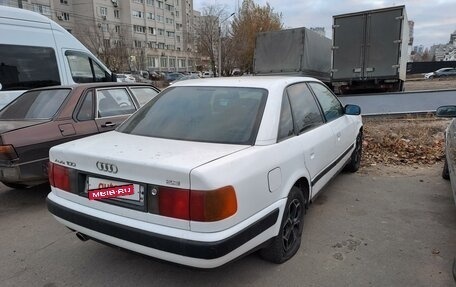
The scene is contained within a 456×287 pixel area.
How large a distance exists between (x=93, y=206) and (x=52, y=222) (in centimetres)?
176

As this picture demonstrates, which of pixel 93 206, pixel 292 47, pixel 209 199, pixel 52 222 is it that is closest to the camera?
pixel 209 199

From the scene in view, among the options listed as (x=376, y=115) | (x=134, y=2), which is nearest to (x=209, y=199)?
(x=376, y=115)

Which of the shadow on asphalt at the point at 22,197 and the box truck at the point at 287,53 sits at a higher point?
the box truck at the point at 287,53

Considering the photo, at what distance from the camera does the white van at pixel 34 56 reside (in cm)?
687

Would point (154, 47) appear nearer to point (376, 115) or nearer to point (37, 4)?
point (37, 4)

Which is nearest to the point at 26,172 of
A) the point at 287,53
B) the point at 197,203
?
the point at 197,203

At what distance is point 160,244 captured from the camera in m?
2.36

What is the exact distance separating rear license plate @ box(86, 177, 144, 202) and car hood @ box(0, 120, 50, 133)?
87.8 inches

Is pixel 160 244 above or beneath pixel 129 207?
beneath

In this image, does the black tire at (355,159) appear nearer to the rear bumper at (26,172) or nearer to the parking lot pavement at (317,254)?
the parking lot pavement at (317,254)

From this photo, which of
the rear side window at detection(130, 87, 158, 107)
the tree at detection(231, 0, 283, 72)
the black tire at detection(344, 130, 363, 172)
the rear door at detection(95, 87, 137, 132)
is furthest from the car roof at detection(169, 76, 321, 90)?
the tree at detection(231, 0, 283, 72)

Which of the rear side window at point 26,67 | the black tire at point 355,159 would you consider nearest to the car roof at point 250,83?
the black tire at point 355,159

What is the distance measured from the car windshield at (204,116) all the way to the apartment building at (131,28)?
39.6m

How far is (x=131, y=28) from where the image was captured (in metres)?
69.1
